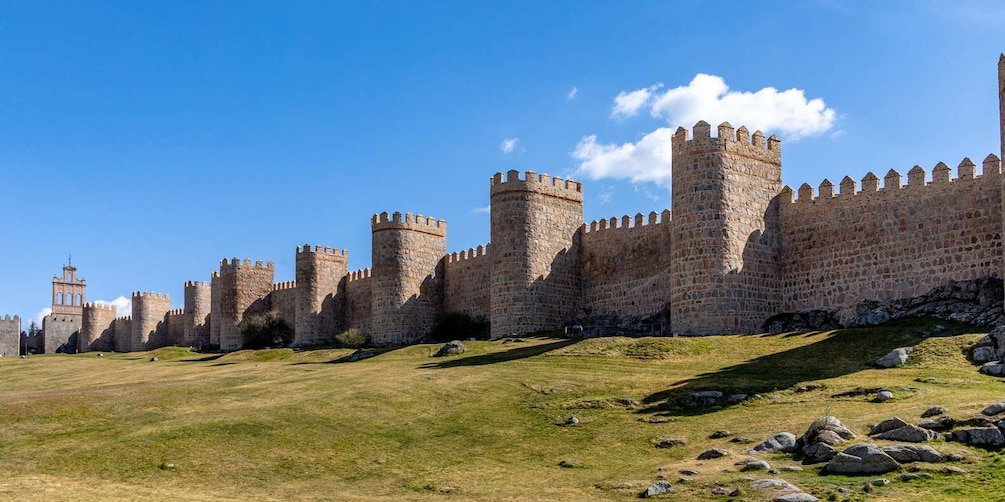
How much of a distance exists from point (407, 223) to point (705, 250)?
20.9m

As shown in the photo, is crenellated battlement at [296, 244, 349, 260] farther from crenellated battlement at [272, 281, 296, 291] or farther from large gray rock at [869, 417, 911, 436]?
large gray rock at [869, 417, 911, 436]

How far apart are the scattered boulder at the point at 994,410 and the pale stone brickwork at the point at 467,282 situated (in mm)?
31320

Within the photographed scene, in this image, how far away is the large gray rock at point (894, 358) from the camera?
81.0 feet

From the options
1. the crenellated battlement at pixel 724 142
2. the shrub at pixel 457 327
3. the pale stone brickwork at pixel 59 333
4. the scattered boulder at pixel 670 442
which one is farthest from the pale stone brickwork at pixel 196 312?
the scattered boulder at pixel 670 442

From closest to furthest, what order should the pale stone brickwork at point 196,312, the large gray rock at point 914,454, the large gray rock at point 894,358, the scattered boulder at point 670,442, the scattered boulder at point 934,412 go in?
1. the large gray rock at point 914,454
2. the scattered boulder at point 934,412
3. the scattered boulder at point 670,442
4. the large gray rock at point 894,358
5. the pale stone brickwork at point 196,312

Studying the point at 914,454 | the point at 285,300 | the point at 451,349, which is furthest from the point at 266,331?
the point at 914,454

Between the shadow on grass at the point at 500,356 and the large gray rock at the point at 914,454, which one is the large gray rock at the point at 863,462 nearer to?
the large gray rock at the point at 914,454

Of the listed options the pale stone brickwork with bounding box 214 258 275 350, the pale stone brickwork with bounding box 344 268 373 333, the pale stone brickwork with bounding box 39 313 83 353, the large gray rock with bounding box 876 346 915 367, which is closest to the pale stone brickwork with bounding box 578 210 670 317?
the large gray rock with bounding box 876 346 915 367

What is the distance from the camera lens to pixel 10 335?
83.1 meters

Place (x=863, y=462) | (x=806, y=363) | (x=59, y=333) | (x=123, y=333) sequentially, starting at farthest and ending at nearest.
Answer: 1. (x=59, y=333)
2. (x=123, y=333)
3. (x=806, y=363)
4. (x=863, y=462)

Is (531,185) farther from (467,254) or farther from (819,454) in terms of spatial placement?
(819,454)

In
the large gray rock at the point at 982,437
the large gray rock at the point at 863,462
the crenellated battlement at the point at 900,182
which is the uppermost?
the crenellated battlement at the point at 900,182

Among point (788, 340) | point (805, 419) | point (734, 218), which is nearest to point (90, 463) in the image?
point (805, 419)

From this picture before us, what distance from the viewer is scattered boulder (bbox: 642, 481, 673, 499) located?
1523 centimetres
